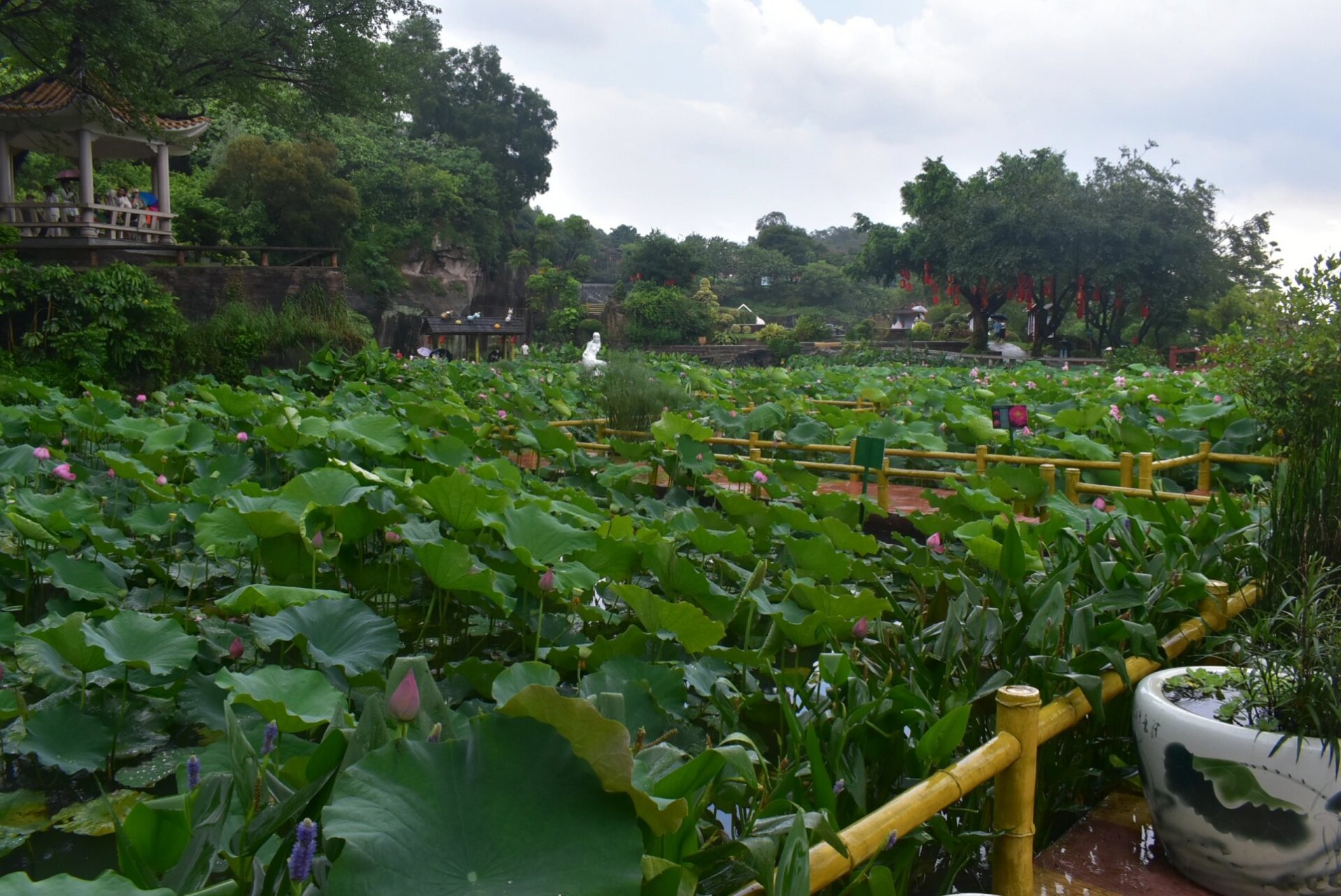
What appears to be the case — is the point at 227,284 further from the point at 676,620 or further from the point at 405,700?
the point at 405,700

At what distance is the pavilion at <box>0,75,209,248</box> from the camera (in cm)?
1145

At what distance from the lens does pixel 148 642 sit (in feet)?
5.93

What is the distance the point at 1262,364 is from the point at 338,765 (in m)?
3.72

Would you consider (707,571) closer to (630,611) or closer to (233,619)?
(630,611)

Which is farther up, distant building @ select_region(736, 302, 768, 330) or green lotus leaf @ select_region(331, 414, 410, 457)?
distant building @ select_region(736, 302, 768, 330)

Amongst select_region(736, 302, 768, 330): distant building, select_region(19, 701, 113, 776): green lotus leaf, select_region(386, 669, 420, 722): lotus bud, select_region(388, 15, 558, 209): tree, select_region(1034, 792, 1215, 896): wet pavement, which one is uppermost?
select_region(388, 15, 558, 209): tree

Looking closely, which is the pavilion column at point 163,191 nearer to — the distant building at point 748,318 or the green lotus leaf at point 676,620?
the green lotus leaf at point 676,620

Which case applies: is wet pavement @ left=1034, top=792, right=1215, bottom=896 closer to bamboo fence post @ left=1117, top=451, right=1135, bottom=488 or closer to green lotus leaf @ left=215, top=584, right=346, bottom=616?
green lotus leaf @ left=215, top=584, right=346, bottom=616

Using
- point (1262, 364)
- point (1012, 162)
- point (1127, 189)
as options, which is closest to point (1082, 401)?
point (1262, 364)

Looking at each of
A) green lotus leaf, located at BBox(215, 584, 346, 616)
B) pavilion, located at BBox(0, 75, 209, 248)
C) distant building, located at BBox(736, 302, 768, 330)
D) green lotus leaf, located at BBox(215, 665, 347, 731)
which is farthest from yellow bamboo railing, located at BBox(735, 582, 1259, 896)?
distant building, located at BBox(736, 302, 768, 330)

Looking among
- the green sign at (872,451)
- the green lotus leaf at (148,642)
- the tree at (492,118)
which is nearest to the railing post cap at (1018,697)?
the green lotus leaf at (148,642)

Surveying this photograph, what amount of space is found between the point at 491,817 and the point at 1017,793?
3.22ft

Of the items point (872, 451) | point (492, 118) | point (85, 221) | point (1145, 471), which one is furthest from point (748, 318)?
point (1145, 471)

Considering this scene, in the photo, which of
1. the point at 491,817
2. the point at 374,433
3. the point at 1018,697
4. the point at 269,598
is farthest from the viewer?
the point at 374,433
